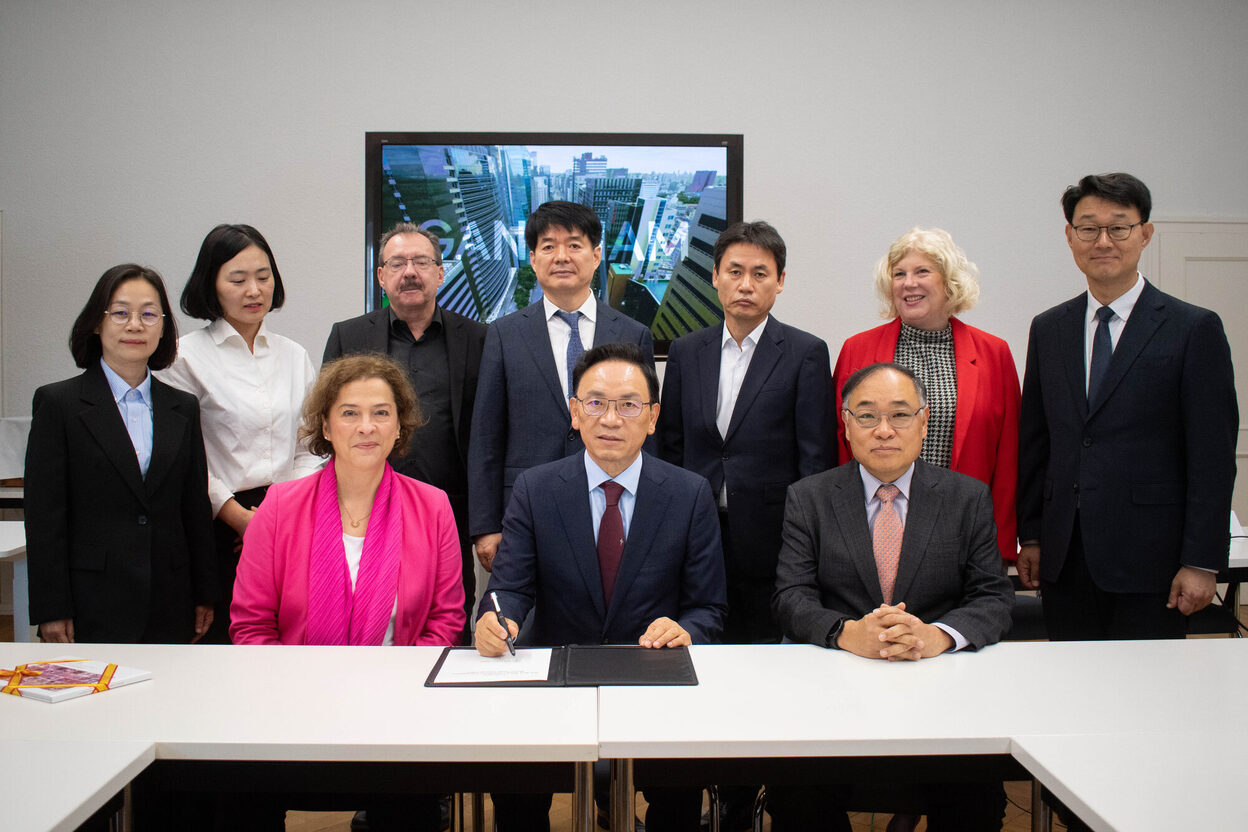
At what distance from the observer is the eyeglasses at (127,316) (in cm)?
219

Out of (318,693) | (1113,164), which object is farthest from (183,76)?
(1113,164)

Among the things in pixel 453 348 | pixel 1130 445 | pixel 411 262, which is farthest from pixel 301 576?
pixel 1130 445

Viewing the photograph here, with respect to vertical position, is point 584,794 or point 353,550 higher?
point 353,550

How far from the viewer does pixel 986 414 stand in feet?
8.24

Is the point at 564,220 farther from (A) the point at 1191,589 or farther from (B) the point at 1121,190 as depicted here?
(A) the point at 1191,589

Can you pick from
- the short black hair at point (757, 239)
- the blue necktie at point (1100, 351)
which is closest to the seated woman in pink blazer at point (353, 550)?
the short black hair at point (757, 239)

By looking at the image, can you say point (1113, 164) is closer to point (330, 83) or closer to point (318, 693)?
point (330, 83)

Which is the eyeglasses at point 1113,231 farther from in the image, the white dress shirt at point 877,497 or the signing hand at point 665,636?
the signing hand at point 665,636

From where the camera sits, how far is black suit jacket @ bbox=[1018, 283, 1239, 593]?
2160 mm

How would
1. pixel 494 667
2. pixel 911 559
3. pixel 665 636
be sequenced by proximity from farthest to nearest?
pixel 911 559 < pixel 665 636 < pixel 494 667

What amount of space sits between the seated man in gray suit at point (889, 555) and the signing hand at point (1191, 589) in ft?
2.01

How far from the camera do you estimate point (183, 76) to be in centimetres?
439

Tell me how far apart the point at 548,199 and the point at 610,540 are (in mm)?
2722

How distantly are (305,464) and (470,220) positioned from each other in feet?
6.69
